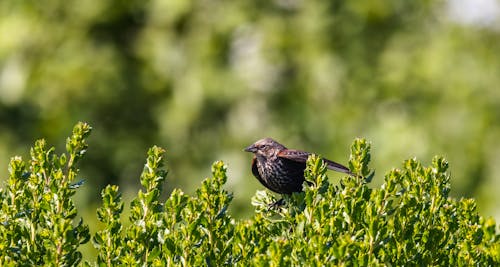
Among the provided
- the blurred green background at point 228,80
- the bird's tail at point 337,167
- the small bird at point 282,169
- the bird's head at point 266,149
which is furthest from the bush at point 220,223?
the blurred green background at point 228,80

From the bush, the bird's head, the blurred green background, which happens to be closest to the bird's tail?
the bush

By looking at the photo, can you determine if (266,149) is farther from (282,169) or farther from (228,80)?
(228,80)

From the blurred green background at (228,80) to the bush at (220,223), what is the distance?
388 inches

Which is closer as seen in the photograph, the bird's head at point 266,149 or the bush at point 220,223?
the bush at point 220,223

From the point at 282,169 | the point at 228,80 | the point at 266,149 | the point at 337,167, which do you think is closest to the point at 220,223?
the point at 337,167

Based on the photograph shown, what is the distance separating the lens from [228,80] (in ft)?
50.7

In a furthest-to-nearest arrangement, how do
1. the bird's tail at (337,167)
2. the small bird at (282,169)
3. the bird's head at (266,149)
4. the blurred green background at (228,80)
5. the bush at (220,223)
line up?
the blurred green background at (228,80), the bird's head at (266,149), the small bird at (282,169), the bird's tail at (337,167), the bush at (220,223)

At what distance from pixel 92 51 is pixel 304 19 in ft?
10.7

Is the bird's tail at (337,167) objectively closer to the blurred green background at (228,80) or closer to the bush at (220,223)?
the bush at (220,223)

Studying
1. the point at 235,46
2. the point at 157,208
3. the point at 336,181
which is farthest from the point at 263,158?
the point at 235,46

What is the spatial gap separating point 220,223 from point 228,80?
1081 cm

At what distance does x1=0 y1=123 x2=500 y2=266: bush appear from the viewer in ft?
14.7

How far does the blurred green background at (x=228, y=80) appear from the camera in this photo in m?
15.3

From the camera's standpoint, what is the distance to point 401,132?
48.6 feet
